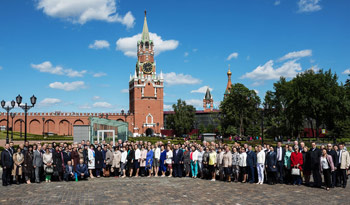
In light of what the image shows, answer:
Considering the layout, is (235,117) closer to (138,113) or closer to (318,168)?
(138,113)

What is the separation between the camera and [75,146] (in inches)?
538

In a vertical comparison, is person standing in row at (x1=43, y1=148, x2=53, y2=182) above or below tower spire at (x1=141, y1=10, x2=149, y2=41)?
below

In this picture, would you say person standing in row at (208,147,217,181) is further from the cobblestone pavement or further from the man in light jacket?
the man in light jacket

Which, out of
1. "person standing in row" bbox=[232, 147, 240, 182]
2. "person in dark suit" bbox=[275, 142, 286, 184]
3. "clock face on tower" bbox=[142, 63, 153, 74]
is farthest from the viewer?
"clock face on tower" bbox=[142, 63, 153, 74]

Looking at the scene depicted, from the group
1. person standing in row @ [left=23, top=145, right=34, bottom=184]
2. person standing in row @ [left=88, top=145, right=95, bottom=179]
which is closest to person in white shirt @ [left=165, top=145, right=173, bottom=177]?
person standing in row @ [left=88, top=145, right=95, bottom=179]

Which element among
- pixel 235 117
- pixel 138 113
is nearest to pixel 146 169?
pixel 235 117

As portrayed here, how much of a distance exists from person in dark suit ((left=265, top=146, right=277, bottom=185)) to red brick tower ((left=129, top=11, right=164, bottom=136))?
61.8 metres

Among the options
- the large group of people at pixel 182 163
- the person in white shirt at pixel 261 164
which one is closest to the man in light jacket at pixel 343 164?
the large group of people at pixel 182 163

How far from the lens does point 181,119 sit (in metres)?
68.0

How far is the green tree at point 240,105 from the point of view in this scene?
54.7 metres

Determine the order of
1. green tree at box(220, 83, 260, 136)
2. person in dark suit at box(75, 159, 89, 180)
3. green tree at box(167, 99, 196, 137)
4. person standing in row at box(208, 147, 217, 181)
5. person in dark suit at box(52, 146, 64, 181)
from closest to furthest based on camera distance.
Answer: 1. person in dark suit at box(52, 146, 64, 181)
2. person in dark suit at box(75, 159, 89, 180)
3. person standing in row at box(208, 147, 217, 181)
4. green tree at box(220, 83, 260, 136)
5. green tree at box(167, 99, 196, 137)

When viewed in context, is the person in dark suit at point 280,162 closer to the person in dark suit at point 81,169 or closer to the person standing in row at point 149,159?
the person standing in row at point 149,159

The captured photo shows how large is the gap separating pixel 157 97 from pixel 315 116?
40.3m

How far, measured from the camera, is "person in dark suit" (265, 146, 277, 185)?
40.8 feet
